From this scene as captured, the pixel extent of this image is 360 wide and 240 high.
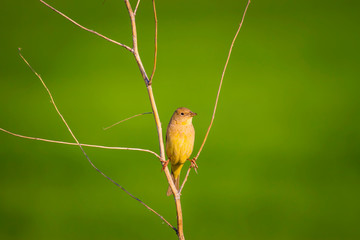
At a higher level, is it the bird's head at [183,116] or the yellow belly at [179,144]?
the bird's head at [183,116]

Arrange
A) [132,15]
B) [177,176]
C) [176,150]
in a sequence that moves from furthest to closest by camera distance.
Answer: [177,176] < [176,150] < [132,15]

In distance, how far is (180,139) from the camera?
122 cm

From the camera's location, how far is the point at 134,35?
2.36ft

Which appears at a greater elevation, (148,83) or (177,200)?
(148,83)

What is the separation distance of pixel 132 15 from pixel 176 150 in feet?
1.94

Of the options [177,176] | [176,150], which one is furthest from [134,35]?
[177,176]

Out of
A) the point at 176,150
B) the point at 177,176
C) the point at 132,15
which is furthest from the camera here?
the point at 177,176

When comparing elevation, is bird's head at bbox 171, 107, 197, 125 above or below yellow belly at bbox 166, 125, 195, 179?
above

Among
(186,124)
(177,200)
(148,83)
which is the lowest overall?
(177,200)

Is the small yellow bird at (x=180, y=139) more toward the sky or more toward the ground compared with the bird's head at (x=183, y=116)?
more toward the ground

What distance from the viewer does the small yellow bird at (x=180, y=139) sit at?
3.95ft

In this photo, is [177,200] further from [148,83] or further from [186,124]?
[186,124]

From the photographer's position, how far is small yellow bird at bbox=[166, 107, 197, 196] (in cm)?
120

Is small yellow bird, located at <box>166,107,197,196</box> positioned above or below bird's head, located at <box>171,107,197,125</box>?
below
